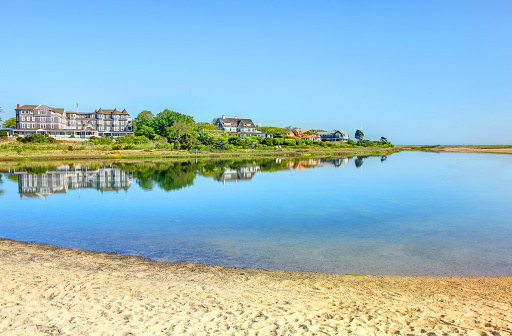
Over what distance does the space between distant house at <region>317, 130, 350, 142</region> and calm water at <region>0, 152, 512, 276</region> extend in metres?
106

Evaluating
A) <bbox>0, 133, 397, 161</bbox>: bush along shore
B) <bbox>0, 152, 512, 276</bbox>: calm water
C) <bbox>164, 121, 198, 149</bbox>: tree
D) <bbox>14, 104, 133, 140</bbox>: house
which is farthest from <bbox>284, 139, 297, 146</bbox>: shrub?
<bbox>0, 152, 512, 276</bbox>: calm water

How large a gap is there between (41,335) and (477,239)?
11805 mm

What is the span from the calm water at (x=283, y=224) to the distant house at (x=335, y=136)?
10615 cm

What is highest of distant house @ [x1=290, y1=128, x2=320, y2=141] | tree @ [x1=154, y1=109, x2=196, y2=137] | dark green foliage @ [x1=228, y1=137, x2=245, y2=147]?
tree @ [x1=154, y1=109, x2=196, y2=137]

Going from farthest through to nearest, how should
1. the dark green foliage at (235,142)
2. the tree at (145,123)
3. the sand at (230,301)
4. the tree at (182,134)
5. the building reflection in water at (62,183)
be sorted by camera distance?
the tree at (145,123) → the dark green foliage at (235,142) → the tree at (182,134) → the building reflection in water at (62,183) → the sand at (230,301)

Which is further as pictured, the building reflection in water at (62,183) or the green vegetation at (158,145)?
the green vegetation at (158,145)

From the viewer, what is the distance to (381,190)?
23.9m

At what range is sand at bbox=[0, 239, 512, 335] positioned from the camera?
525 cm

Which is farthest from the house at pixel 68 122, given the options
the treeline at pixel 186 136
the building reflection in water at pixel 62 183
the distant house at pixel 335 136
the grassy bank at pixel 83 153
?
the distant house at pixel 335 136

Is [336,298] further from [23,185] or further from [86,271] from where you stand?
[23,185]

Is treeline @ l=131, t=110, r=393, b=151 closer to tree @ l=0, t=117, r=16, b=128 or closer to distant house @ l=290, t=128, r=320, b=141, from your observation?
distant house @ l=290, t=128, r=320, b=141

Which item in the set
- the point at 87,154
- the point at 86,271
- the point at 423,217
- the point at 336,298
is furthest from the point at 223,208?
the point at 87,154

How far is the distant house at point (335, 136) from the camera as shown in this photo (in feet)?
425

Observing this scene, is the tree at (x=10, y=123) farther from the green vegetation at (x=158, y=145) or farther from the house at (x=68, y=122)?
the green vegetation at (x=158, y=145)
